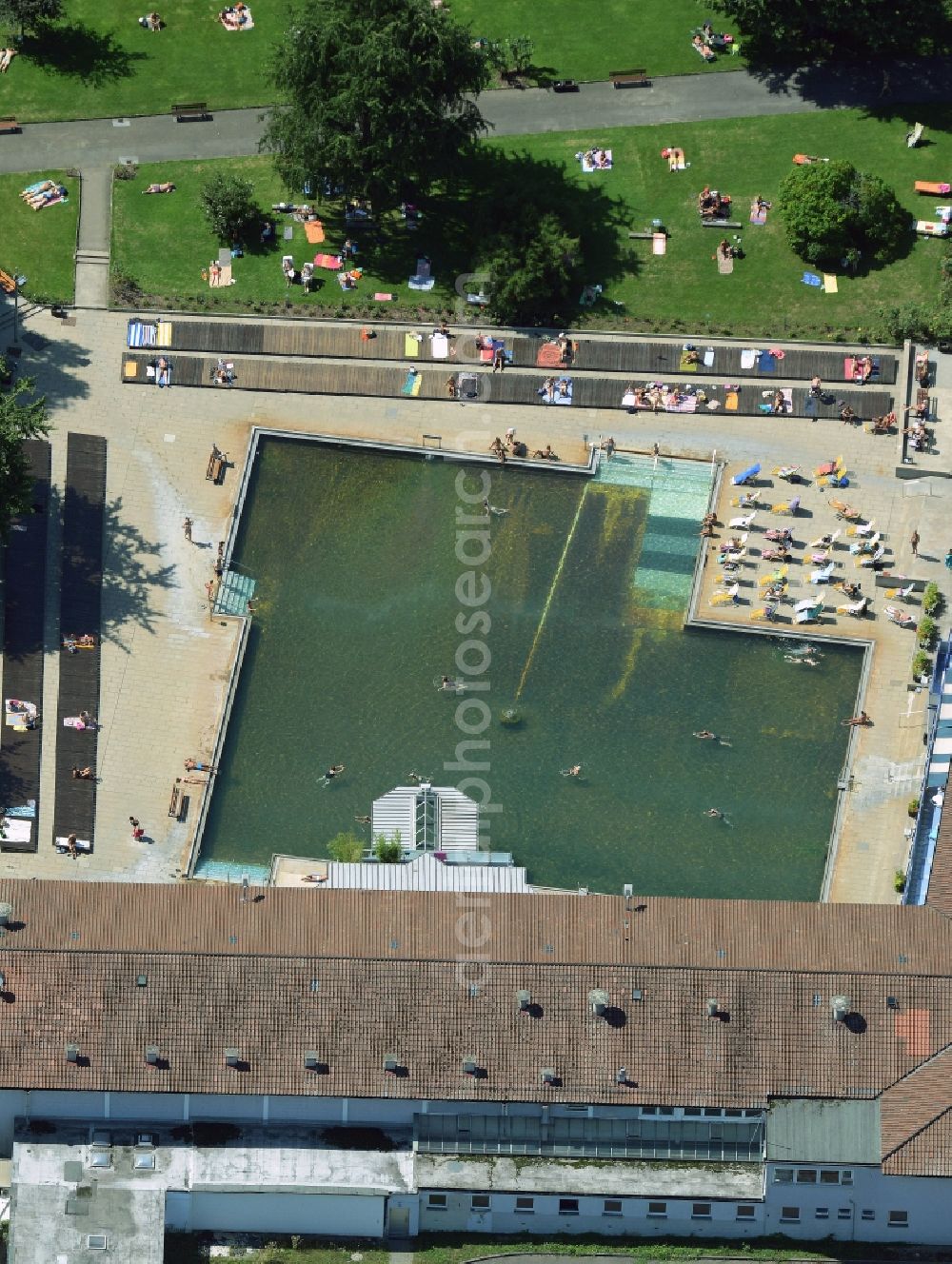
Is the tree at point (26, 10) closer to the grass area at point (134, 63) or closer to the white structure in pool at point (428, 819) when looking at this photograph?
the grass area at point (134, 63)

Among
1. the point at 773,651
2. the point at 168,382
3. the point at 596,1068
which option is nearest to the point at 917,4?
the point at 773,651

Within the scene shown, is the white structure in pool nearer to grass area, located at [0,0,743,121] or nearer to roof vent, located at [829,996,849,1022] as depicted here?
roof vent, located at [829,996,849,1022]

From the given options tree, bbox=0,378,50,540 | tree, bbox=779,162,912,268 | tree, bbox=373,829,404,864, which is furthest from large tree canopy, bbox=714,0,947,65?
tree, bbox=373,829,404,864

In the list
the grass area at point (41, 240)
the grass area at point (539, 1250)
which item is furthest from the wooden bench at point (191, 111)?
the grass area at point (539, 1250)

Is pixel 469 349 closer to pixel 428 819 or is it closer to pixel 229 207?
pixel 229 207

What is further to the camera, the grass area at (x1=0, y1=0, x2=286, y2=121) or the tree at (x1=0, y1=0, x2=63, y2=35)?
the grass area at (x1=0, y1=0, x2=286, y2=121)

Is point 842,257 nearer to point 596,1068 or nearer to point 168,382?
point 168,382

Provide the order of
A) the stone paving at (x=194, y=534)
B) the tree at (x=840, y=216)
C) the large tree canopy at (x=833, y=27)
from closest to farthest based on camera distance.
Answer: the stone paving at (x=194, y=534) → the tree at (x=840, y=216) → the large tree canopy at (x=833, y=27)
